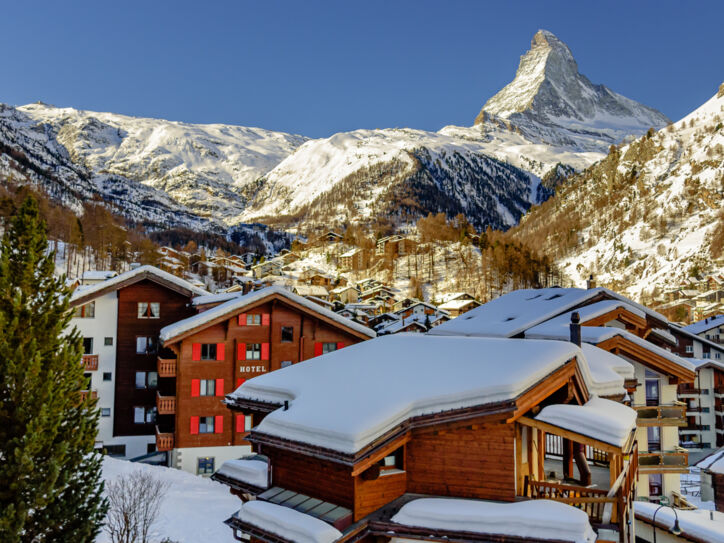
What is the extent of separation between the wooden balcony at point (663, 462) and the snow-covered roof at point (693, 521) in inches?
86.7

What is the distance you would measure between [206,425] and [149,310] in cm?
867

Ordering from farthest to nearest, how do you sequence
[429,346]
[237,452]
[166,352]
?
[166,352] < [237,452] < [429,346]

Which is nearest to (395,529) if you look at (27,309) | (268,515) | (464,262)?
(268,515)

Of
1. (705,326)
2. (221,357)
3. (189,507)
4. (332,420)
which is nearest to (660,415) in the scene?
(332,420)

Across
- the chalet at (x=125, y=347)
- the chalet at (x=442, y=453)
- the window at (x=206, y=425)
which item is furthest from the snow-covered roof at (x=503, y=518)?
the chalet at (x=125, y=347)

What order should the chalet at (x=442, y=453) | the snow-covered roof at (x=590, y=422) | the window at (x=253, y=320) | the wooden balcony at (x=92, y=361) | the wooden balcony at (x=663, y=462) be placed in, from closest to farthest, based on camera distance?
the chalet at (x=442, y=453)
the snow-covered roof at (x=590, y=422)
the wooden balcony at (x=663, y=462)
the window at (x=253, y=320)
the wooden balcony at (x=92, y=361)

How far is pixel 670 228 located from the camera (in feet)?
466

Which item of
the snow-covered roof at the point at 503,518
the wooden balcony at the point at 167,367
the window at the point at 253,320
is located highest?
the window at the point at 253,320

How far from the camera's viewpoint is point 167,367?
2998 centimetres

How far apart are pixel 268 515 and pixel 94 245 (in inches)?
4622

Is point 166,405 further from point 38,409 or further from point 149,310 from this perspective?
point 38,409

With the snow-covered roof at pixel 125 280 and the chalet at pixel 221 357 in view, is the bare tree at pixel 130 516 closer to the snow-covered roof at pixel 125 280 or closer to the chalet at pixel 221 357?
the chalet at pixel 221 357

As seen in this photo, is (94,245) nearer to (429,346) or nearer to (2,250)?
(2,250)

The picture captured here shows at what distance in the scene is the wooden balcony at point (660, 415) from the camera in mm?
21500
